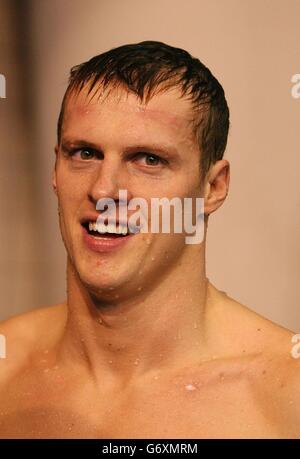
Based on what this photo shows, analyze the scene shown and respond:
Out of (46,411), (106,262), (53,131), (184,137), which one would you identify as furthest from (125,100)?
(53,131)

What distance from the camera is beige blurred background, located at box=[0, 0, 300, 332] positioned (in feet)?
5.99

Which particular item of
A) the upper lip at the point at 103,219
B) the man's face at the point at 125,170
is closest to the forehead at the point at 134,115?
the man's face at the point at 125,170

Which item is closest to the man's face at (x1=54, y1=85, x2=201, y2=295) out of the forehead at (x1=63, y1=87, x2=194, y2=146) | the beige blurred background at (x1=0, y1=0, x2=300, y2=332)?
the forehead at (x1=63, y1=87, x2=194, y2=146)

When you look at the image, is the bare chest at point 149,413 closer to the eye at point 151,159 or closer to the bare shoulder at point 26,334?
the bare shoulder at point 26,334

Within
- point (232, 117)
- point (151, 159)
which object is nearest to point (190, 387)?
point (151, 159)

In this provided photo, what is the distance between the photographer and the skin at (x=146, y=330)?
137 centimetres

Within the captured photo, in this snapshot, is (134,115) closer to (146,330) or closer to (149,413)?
(146,330)

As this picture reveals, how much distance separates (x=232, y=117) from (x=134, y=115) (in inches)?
22.4

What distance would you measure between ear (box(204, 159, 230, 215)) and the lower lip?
0.18 metres

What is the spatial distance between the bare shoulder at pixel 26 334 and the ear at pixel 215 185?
0.42 m

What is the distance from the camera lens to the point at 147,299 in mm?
1434

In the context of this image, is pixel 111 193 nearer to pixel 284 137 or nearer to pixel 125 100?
pixel 125 100

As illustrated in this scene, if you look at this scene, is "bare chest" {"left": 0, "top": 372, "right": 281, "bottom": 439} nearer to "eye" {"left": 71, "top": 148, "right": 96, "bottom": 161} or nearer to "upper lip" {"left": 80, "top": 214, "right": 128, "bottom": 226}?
"upper lip" {"left": 80, "top": 214, "right": 128, "bottom": 226}

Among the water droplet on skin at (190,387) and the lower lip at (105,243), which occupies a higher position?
the lower lip at (105,243)
